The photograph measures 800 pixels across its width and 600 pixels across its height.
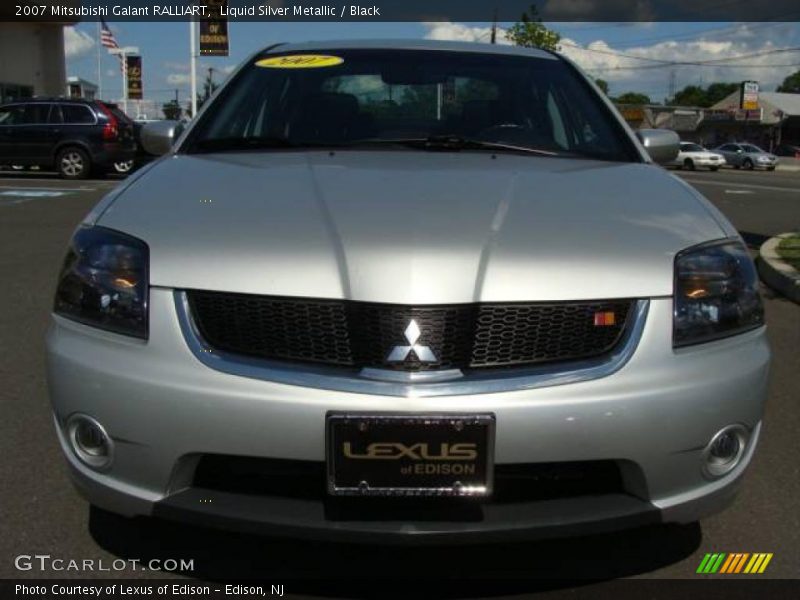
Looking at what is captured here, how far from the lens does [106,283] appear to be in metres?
2.19

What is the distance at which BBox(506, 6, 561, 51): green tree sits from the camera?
39.7m

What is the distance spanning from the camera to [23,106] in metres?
17.1

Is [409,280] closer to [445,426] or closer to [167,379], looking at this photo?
[445,426]

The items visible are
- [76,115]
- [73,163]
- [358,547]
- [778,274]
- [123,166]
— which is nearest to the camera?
[358,547]

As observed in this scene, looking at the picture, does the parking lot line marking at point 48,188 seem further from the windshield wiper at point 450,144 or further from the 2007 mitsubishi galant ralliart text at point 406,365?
the 2007 mitsubishi galant ralliart text at point 406,365

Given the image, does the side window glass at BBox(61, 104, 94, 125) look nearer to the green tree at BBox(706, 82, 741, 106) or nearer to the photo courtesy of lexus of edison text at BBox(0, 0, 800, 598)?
the photo courtesy of lexus of edison text at BBox(0, 0, 800, 598)

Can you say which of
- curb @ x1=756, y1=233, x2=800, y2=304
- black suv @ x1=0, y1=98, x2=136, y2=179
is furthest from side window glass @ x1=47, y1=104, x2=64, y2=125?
curb @ x1=756, y1=233, x2=800, y2=304

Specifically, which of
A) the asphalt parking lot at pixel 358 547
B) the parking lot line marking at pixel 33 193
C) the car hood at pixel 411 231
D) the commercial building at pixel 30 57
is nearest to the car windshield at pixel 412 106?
the car hood at pixel 411 231

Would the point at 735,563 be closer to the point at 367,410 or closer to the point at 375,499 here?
the point at 375,499

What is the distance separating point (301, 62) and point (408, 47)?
497 millimetres

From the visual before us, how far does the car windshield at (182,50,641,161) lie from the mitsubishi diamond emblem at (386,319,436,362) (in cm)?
131

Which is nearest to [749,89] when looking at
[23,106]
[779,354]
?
[23,106]

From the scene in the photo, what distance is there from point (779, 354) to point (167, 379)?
3949 mm

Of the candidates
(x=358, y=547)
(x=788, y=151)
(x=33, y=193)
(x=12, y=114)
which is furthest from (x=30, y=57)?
(x=788, y=151)
